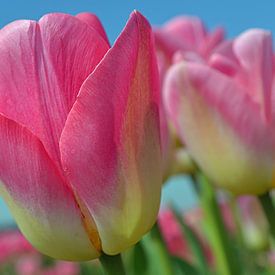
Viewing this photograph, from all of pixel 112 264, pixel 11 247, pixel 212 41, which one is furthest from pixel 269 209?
pixel 11 247


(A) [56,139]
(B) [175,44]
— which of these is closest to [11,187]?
(A) [56,139]

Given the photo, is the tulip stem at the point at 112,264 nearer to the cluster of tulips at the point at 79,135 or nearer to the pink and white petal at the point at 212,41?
the cluster of tulips at the point at 79,135

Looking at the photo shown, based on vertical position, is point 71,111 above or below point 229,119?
above

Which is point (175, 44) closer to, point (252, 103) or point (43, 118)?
point (252, 103)

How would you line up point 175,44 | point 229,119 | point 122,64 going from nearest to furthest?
1. point 122,64
2. point 229,119
3. point 175,44

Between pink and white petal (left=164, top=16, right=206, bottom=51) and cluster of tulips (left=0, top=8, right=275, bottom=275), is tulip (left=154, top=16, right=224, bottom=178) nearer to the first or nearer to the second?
pink and white petal (left=164, top=16, right=206, bottom=51)

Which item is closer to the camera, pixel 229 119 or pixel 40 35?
pixel 40 35

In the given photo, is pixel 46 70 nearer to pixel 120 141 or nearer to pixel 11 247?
pixel 120 141

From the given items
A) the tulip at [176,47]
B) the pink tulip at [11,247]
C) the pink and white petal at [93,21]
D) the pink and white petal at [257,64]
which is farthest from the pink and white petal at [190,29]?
the pink tulip at [11,247]
